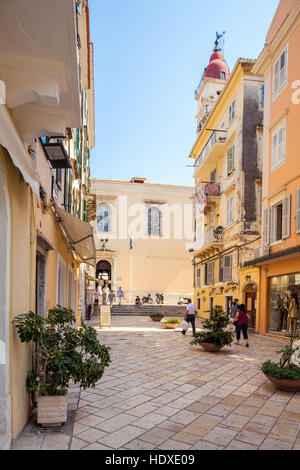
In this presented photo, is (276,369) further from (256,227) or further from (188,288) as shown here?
(188,288)

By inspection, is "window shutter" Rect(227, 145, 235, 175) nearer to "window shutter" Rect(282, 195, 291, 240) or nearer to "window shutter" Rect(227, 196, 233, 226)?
"window shutter" Rect(227, 196, 233, 226)

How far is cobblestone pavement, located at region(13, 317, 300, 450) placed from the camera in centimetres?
422

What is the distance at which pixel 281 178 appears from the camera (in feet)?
47.9

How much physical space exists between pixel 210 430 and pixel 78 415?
1.77 m

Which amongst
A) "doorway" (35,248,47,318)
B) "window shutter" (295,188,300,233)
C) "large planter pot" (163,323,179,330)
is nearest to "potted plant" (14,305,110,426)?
"doorway" (35,248,47,318)

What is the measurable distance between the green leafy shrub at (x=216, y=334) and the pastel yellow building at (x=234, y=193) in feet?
20.4

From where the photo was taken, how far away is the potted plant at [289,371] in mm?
6309

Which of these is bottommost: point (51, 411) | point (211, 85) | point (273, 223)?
point (51, 411)

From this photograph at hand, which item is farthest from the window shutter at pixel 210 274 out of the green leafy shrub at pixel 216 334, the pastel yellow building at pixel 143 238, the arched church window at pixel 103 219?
the green leafy shrub at pixel 216 334

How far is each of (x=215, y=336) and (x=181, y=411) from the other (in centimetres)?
531

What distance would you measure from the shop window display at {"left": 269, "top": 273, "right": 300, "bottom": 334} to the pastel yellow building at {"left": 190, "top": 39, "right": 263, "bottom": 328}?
1279mm

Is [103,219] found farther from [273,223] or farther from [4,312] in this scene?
[4,312]

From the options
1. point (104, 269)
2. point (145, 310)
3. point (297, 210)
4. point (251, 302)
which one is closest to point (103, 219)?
point (104, 269)

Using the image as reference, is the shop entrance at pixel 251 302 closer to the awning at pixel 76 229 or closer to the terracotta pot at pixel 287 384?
the awning at pixel 76 229
